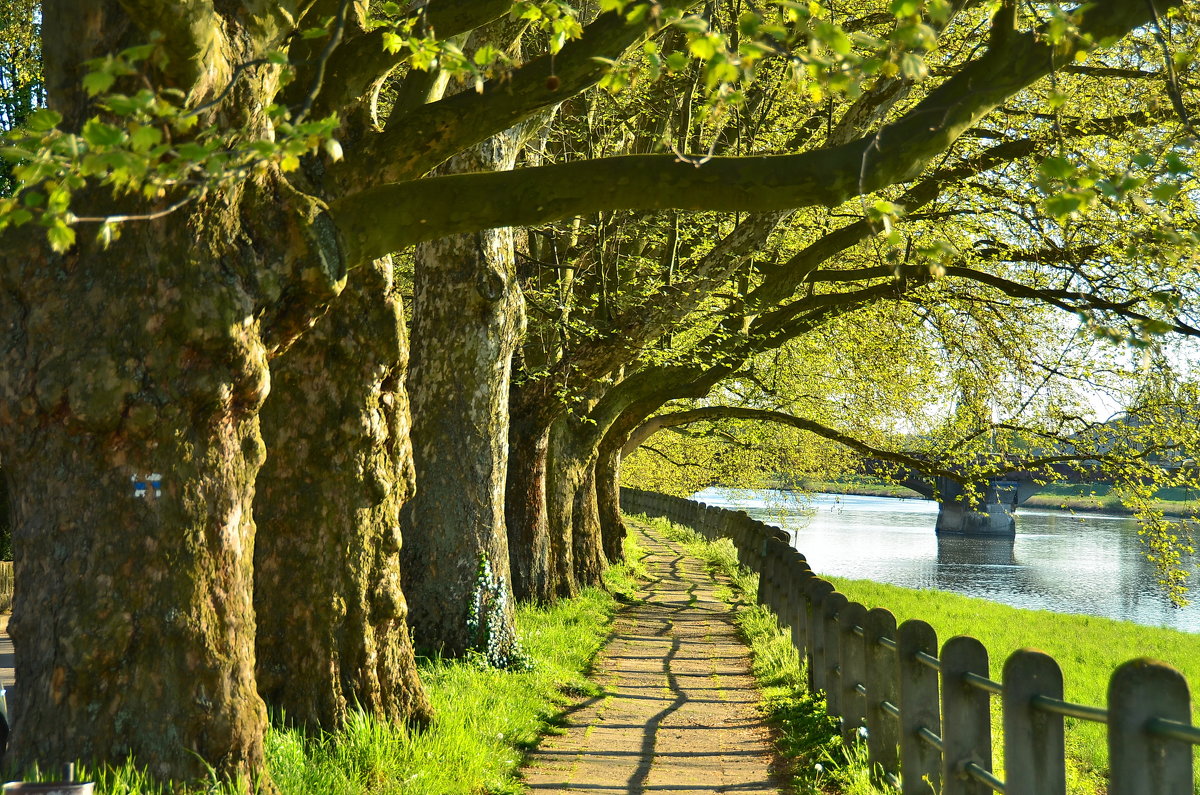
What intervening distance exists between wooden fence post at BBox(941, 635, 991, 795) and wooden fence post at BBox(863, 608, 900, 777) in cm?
142

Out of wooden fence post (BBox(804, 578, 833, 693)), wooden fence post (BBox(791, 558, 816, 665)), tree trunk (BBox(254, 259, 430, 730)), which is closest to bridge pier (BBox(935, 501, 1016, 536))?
wooden fence post (BBox(791, 558, 816, 665))

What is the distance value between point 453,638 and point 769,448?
925 inches

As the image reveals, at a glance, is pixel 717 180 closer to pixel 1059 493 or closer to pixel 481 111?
pixel 481 111

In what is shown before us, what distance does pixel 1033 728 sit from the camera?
13.8 ft

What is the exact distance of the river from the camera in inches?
1150

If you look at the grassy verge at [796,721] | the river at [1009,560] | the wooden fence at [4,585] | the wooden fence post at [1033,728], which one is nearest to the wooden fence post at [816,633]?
the grassy verge at [796,721]

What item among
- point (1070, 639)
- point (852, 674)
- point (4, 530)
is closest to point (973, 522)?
point (1070, 639)

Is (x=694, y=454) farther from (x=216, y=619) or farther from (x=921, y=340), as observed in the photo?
(x=216, y=619)

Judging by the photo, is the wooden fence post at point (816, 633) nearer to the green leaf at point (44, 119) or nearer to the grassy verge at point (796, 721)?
the grassy verge at point (796, 721)

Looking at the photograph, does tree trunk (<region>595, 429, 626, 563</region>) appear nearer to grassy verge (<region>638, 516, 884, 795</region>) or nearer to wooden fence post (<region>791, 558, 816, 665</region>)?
grassy verge (<region>638, 516, 884, 795</region>)

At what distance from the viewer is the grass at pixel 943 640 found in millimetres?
7059

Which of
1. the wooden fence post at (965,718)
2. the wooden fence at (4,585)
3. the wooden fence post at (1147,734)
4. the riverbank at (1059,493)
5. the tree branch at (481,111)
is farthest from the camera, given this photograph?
the riverbank at (1059,493)

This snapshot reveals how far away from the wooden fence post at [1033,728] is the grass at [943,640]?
196cm

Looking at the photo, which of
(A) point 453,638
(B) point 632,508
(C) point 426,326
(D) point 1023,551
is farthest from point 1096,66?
(D) point 1023,551
